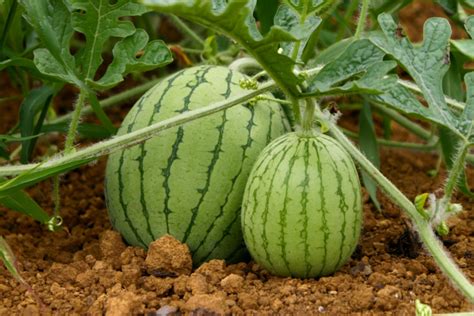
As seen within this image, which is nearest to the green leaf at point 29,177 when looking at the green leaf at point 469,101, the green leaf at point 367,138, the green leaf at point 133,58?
the green leaf at point 133,58

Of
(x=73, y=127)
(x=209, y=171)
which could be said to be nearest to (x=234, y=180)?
(x=209, y=171)

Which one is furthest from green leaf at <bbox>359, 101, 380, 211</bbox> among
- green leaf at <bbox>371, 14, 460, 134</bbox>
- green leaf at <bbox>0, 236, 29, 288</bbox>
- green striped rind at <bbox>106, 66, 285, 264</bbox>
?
green leaf at <bbox>0, 236, 29, 288</bbox>

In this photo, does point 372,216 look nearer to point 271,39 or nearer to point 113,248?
point 113,248

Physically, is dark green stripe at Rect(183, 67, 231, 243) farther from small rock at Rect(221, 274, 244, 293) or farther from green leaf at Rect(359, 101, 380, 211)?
green leaf at Rect(359, 101, 380, 211)

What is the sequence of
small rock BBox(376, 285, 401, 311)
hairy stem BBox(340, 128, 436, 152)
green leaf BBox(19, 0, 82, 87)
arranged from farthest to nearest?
hairy stem BBox(340, 128, 436, 152)
green leaf BBox(19, 0, 82, 87)
small rock BBox(376, 285, 401, 311)

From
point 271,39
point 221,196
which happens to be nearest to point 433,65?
point 271,39

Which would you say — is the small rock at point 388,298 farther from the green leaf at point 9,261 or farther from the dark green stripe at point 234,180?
the green leaf at point 9,261
